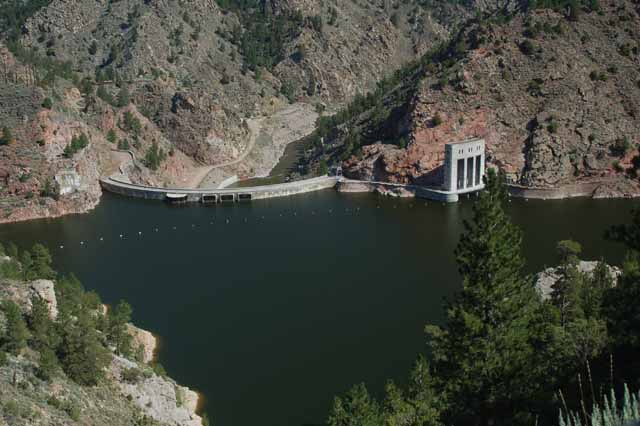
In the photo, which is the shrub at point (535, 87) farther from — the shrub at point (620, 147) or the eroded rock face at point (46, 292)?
the eroded rock face at point (46, 292)

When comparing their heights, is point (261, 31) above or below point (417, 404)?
above

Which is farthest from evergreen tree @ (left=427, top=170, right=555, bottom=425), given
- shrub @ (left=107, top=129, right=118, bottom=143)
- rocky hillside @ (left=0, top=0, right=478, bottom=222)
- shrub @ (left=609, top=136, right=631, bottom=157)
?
shrub @ (left=107, top=129, right=118, bottom=143)

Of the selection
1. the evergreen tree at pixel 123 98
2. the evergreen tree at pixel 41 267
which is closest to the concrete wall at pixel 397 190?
the evergreen tree at pixel 123 98

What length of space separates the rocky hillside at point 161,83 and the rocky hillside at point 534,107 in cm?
2434

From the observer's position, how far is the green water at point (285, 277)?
162 feet

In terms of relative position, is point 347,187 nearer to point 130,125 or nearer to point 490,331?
point 130,125

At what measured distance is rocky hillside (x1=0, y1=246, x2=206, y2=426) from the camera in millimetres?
34344

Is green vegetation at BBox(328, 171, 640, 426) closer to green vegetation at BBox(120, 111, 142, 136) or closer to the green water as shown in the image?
the green water

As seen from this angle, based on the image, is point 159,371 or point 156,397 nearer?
point 156,397

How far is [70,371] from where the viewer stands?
38.3 m

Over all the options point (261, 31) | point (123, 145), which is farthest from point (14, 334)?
point (261, 31)

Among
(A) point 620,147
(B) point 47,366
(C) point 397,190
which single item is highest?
(A) point 620,147

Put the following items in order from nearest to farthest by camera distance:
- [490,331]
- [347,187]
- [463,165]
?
[490,331] → [463,165] → [347,187]

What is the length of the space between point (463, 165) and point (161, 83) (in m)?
59.7
